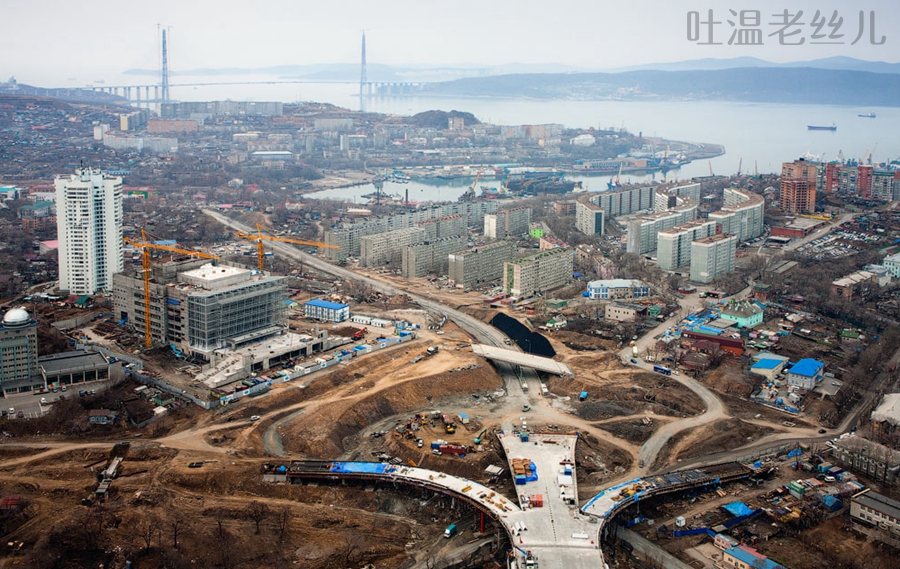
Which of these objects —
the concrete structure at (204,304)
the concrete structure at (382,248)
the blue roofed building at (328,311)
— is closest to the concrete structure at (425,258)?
the concrete structure at (382,248)

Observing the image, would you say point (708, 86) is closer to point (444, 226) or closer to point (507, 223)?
point (507, 223)

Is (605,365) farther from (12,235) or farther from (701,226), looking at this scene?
(12,235)

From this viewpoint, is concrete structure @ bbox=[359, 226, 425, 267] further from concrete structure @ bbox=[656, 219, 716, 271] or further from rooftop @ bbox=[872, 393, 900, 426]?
rooftop @ bbox=[872, 393, 900, 426]

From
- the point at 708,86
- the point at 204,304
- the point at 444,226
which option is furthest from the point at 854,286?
the point at 708,86

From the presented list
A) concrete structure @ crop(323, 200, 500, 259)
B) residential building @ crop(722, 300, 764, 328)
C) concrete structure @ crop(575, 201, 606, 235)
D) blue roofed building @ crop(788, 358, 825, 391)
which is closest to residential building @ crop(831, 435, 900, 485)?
blue roofed building @ crop(788, 358, 825, 391)

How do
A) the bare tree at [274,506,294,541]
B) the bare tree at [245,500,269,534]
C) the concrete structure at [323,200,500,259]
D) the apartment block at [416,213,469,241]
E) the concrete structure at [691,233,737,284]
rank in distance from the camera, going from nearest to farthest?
the bare tree at [274,506,294,541], the bare tree at [245,500,269,534], the concrete structure at [691,233,737,284], the concrete structure at [323,200,500,259], the apartment block at [416,213,469,241]
